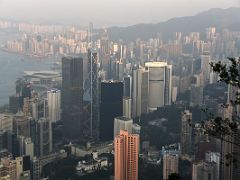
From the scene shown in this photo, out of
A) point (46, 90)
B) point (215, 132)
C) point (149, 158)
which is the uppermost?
point (215, 132)

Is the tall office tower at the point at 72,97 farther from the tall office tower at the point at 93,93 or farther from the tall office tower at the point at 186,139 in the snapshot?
the tall office tower at the point at 186,139

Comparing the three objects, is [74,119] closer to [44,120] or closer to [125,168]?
[44,120]

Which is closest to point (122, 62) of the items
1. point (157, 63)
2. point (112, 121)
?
point (157, 63)

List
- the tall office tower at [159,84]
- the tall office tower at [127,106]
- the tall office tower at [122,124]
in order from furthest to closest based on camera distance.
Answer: the tall office tower at [159,84] → the tall office tower at [127,106] → the tall office tower at [122,124]

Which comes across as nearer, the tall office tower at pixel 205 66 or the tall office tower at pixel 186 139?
the tall office tower at pixel 186 139

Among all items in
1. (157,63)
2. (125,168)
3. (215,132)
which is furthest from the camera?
(157,63)

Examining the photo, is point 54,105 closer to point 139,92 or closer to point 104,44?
point 139,92

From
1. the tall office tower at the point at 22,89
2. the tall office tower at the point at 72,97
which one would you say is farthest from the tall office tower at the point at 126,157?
the tall office tower at the point at 22,89
